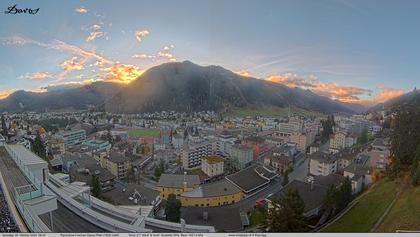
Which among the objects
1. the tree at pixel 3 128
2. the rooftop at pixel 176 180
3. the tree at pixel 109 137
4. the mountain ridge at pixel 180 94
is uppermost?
the mountain ridge at pixel 180 94

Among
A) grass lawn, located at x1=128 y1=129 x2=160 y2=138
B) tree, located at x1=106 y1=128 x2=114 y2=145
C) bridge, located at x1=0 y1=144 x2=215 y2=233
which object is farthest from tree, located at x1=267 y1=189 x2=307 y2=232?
tree, located at x1=106 y1=128 x2=114 y2=145

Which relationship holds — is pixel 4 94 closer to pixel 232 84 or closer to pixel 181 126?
pixel 181 126

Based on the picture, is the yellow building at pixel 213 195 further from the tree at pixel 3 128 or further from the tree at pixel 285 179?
the tree at pixel 3 128

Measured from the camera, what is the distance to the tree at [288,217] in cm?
218

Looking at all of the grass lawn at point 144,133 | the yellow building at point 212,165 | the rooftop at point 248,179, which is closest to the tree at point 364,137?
the rooftop at point 248,179

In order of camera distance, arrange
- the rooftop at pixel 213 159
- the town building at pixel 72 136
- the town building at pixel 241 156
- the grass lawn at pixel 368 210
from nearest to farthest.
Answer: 1. the grass lawn at pixel 368 210
2. the rooftop at pixel 213 159
3. the town building at pixel 241 156
4. the town building at pixel 72 136

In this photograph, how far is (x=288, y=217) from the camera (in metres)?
2.18

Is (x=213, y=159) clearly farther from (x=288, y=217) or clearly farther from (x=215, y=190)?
(x=288, y=217)

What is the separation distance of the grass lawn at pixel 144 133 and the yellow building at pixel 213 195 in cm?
154

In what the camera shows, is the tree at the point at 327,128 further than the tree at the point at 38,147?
No

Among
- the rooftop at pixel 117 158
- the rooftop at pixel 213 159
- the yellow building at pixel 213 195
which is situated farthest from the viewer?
the rooftop at pixel 117 158

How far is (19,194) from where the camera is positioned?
7.16ft

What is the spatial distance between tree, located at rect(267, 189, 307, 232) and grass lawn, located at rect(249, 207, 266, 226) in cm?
63

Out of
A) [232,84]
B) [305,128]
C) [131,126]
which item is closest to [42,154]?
[131,126]
